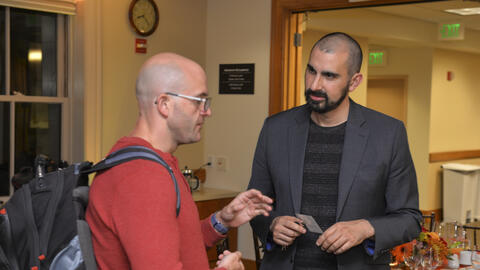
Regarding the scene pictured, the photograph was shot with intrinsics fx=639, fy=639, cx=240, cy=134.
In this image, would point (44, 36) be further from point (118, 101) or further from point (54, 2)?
point (118, 101)

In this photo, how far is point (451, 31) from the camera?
8914mm

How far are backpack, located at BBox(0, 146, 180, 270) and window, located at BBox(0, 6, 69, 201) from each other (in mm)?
2861

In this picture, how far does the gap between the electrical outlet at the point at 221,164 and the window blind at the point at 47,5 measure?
71.6 inches

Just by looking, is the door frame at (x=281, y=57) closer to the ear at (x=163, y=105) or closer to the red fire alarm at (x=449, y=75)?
the ear at (x=163, y=105)

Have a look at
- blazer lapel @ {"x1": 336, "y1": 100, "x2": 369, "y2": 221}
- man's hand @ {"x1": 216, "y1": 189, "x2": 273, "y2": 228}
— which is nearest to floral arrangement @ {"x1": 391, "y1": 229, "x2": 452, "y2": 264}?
blazer lapel @ {"x1": 336, "y1": 100, "x2": 369, "y2": 221}

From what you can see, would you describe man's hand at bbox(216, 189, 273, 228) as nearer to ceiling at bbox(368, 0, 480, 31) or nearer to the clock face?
the clock face

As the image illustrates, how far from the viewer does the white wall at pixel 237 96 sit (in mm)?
5340

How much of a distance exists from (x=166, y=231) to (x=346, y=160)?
47.0 inches

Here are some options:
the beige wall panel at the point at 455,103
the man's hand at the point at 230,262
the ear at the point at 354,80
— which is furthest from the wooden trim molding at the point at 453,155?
the man's hand at the point at 230,262

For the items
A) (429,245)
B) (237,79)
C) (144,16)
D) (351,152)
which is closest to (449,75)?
(237,79)

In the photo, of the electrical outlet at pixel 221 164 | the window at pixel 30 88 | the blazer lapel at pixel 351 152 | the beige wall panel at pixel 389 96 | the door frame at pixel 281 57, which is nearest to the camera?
the blazer lapel at pixel 351 152

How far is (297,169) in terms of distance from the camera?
251cm

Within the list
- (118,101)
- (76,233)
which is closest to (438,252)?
(76,233)

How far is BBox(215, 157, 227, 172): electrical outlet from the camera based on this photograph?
5625 mm
